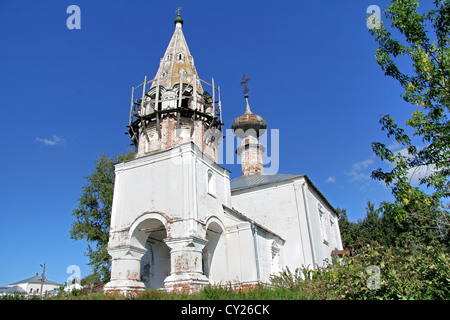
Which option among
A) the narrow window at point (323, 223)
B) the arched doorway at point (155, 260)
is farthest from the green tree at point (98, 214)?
the narrow window at point (323, 223)

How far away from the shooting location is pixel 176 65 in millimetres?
16141

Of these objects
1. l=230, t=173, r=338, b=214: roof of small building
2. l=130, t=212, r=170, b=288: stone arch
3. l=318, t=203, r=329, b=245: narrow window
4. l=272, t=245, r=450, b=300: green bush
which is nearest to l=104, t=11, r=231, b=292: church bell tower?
l=130, t=212, r=170, b=288: stone arch

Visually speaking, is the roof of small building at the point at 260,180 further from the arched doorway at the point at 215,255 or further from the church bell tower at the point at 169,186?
the arched doorway at the point at 215,255

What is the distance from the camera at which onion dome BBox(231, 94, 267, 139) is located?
24812 millimetres

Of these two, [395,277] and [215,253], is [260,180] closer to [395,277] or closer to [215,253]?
[215,253]

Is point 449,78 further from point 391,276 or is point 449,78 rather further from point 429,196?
point 391,276

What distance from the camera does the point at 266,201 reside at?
708 inches

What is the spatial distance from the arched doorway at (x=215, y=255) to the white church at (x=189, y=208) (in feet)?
0.13

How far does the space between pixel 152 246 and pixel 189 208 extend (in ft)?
13.2

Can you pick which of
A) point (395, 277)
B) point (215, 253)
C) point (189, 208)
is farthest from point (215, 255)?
point (395, 277)

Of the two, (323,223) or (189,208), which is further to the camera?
(323,223)

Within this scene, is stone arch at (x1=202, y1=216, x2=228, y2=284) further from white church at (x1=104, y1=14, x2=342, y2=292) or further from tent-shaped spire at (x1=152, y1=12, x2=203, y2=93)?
tent-shaped spire at (x1=152, y1=12, x2=203, y2=93)
